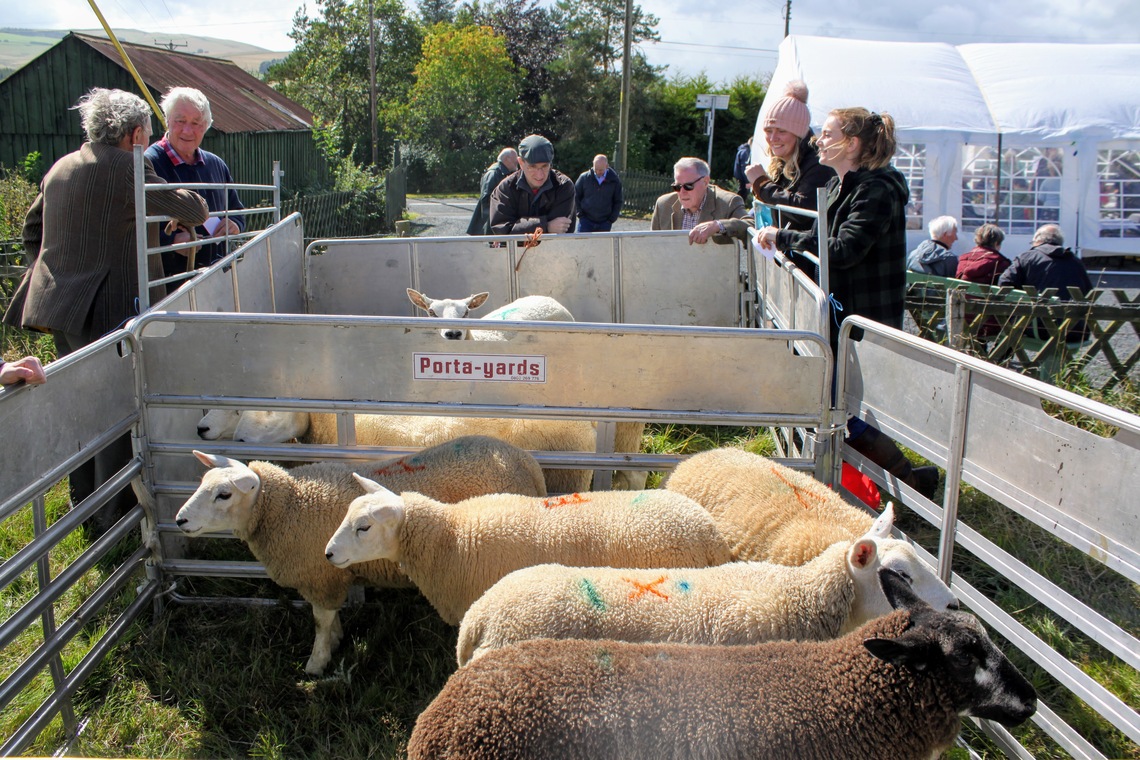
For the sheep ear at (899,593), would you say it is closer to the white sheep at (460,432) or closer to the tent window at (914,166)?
the white sheep at (460,432)

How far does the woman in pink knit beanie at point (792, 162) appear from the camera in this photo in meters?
4.54

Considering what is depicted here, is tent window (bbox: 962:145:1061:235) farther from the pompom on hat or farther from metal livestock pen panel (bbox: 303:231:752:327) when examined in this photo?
the pompom on hat

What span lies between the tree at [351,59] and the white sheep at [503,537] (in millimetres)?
36638

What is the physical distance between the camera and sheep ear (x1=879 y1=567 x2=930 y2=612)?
7.35 ft

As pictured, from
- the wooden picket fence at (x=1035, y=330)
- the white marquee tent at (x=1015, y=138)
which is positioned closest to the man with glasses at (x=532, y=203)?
the wooden picket fence at (x=1035, y=330)

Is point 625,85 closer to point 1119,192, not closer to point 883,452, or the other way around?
point 1119,192

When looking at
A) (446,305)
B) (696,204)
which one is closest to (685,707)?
(446,305)

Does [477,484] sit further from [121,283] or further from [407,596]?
[121,283]

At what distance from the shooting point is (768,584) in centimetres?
270

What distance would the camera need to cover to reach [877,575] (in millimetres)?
2570

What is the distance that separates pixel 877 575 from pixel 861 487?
1263mm

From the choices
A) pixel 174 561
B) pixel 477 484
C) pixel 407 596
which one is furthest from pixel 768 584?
pixel 174 561

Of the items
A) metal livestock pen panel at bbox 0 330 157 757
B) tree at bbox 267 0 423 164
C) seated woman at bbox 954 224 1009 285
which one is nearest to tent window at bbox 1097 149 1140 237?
seated woman at bbox 954 224 1009 285

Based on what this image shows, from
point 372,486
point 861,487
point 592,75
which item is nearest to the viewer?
point 372,486
